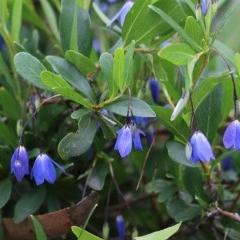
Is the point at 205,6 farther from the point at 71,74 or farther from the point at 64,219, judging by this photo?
the point at 64,219

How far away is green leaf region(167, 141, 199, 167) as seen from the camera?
1.10 meters

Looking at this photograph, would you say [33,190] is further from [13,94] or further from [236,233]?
[236,233]

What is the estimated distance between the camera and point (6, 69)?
1286 millimetres

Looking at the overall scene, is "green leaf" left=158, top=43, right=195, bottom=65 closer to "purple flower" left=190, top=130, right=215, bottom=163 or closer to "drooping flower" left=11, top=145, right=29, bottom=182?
"purple flower" left=190, top=130, right=215, bottom=163

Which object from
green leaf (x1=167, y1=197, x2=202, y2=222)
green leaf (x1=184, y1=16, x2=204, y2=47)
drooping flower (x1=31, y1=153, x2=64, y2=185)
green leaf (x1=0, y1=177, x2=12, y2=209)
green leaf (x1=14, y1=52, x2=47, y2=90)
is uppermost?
green leaf (x1=184, y1=16, x2=204, y2=47)

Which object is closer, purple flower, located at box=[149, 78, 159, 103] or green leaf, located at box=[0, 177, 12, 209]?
green leaf, located at box=[0, 177, 12, 209]

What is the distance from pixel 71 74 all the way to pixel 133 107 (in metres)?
0.13

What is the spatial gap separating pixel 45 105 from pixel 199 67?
0.31 meters

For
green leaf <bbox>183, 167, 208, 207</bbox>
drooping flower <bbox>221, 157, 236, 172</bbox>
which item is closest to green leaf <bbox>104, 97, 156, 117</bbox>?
green leaf <bbox>183, 167, 208, 207</bbox>

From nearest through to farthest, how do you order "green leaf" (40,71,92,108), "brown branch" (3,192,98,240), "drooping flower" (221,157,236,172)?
1. "green leaf" (40,71,92,108)
2. "brown branch" (3,192,98,240)
3. "drooping flower" (221,157,236,172)

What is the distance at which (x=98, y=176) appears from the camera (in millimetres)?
1186

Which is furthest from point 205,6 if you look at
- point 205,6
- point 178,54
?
point 178,54

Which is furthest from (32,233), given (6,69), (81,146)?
(6,69)

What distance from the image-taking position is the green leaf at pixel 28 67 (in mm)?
1047
